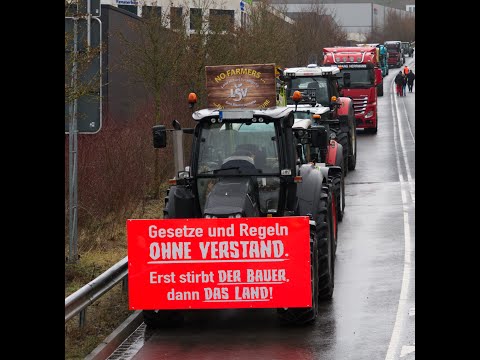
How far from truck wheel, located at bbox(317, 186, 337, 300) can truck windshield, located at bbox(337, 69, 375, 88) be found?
2326cm

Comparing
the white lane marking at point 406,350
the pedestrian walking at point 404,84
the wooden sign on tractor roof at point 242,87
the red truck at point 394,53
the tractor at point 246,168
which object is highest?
the red truck at point 394,53

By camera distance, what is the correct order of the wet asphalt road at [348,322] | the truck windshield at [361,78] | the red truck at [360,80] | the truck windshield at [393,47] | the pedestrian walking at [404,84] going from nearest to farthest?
the wet asphalt road at [348,322] < the red truck at [360,80] < the truck windshield at [361,78] < the pedestrian walking at [404,84] < the truck windshield at [393,47]

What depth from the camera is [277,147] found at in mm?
14648

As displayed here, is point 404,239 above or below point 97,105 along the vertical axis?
below

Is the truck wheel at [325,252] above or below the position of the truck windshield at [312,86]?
below

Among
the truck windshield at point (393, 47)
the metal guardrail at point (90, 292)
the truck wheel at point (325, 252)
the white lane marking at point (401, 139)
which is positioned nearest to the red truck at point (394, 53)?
the truck windshield at point (393, 47)

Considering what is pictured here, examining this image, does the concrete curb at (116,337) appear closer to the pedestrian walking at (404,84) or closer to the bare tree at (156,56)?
the bare tree at (156,56)

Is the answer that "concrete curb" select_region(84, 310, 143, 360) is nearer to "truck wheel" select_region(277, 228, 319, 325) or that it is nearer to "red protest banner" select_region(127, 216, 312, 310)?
"red protest banner" select_region(127, 216, 312, 310)

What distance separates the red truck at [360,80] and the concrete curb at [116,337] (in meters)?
25.0

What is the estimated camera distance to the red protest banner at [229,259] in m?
12.9

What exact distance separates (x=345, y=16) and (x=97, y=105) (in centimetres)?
13428
